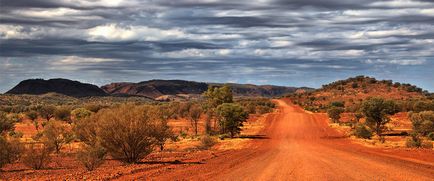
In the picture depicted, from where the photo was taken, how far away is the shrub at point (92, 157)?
24891 millimetres

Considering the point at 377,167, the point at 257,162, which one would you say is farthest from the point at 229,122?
the point at 377,167

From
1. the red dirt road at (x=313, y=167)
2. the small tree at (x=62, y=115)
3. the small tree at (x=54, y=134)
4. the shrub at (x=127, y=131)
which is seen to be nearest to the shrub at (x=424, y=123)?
the red dirt road at (x=313, y=167)

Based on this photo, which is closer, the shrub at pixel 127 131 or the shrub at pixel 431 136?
the shrub at pixel 127 131

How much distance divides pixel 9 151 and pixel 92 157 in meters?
5.27

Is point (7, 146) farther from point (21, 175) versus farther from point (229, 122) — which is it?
point (229, 122)

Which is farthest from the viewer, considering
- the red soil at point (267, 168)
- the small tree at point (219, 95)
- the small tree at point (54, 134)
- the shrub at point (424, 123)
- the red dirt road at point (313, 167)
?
the small tree at point (219, 95)

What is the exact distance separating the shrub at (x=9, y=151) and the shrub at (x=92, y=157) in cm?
403

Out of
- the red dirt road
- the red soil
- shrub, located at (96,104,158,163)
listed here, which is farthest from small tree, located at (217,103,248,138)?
shrub, located at (96,104,158,163)

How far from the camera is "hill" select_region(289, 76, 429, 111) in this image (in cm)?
11852

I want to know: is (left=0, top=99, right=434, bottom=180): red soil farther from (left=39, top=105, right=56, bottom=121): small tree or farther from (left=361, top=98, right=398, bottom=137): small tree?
(left=39, top=105, right=56, bottom=121): small tree

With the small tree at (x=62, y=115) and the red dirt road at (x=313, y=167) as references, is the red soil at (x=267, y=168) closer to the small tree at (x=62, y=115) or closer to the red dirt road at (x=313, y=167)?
the red dirt road at (x=313, y=167)

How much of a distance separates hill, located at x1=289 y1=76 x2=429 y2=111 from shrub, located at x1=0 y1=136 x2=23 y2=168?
90.9 m

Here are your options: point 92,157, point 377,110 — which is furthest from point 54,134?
point 377,110

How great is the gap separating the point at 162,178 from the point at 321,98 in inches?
4383
